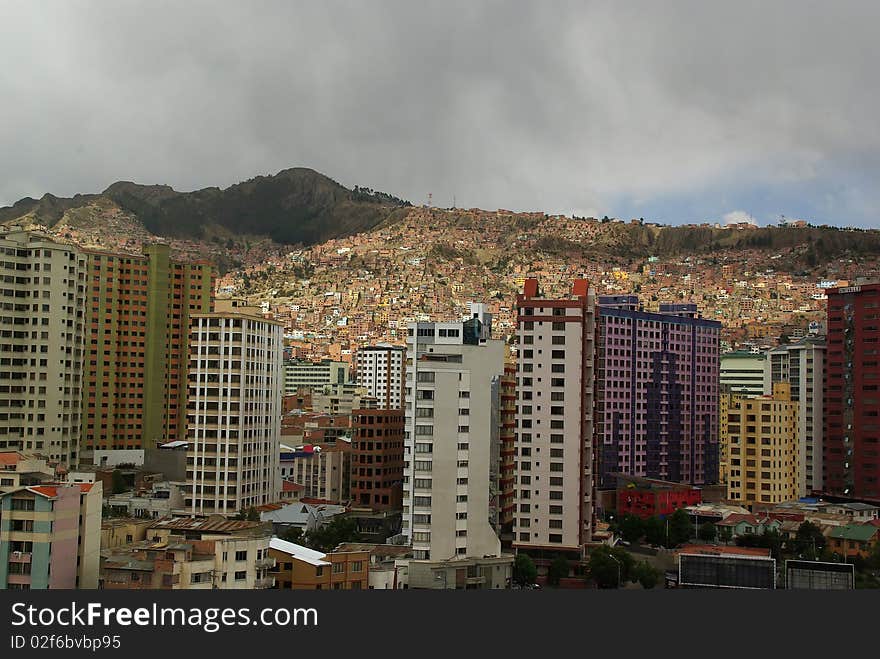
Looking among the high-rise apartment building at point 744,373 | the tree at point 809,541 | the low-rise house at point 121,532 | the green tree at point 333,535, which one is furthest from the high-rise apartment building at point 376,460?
the high-rise apartment building at point 744,373

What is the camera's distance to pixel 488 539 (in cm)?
2739

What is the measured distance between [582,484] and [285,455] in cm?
1516

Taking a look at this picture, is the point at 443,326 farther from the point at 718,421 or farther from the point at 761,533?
the point at 718,421

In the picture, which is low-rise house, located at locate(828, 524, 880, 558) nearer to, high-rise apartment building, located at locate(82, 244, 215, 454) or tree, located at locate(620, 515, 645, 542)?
tree, located at locate(620, 515, 645, 542)

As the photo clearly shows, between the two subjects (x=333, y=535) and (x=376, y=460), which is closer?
(x=333, y=535)

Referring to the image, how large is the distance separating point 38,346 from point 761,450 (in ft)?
96.1

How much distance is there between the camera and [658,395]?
5359 cm

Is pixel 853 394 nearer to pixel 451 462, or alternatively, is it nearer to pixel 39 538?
pixel 451 462

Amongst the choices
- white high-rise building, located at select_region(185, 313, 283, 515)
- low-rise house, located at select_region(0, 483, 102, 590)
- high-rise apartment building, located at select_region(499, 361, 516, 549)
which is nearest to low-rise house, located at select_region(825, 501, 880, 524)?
high-rise apartment building, located at select_region(499, 361, 516, 549)

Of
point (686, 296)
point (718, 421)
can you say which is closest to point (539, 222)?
point (686, 296)

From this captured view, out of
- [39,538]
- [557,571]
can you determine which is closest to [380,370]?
[557,571]

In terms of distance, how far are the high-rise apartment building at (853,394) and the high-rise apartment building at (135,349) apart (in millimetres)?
29067

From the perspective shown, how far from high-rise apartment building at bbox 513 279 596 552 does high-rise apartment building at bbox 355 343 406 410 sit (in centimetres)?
5454

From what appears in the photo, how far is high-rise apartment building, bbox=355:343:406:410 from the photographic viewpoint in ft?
295
